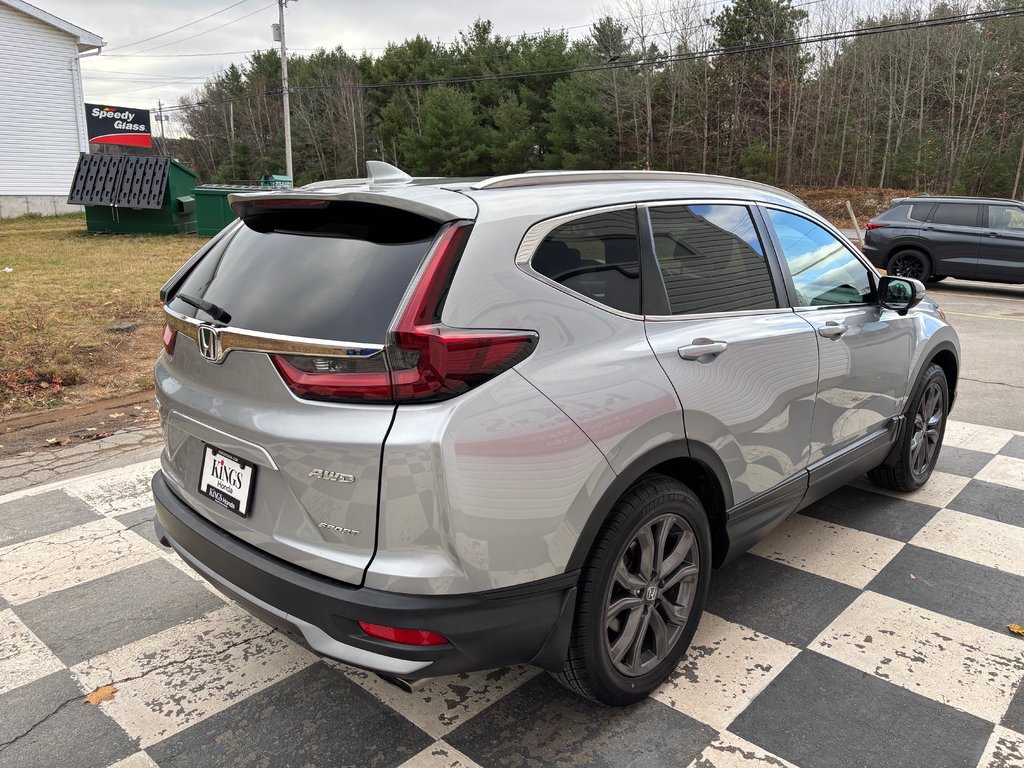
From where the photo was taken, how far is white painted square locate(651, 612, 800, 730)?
2521mm

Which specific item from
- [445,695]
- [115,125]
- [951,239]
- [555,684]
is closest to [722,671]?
[555,684]

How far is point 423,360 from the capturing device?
6.33 ft

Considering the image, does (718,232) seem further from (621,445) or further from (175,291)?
(175,291)

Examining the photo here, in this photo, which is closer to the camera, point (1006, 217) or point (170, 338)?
point (170, 338)

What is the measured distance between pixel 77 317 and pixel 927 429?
934 cm

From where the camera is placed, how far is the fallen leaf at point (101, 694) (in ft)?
8.44

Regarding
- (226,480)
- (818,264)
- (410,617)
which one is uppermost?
(818,264)

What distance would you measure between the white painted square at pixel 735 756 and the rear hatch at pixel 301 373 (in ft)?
3.94

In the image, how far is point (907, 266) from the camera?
1461 cm

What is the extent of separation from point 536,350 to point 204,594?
6.82 feet

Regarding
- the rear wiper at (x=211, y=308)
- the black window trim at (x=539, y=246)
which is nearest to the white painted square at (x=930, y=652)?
the black window trim at (x=539, y=246)

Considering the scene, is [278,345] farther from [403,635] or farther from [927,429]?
[927,429]

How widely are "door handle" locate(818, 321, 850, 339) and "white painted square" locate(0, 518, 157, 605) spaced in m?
3.23

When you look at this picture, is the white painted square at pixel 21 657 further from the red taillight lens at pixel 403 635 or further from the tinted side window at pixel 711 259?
the tinted side window at pixel 711 259
